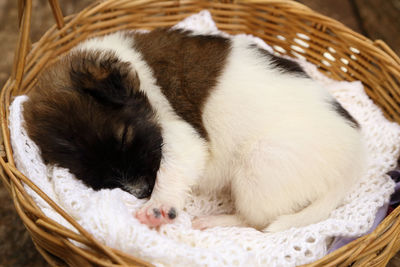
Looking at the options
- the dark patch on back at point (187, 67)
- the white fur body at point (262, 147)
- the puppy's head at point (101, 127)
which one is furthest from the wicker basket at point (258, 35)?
the dark patch on back at point (187, 67)

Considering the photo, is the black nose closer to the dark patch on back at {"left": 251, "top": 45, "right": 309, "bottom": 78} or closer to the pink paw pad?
the pink paw pad

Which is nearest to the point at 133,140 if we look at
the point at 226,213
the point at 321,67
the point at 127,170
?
the point at 127,170

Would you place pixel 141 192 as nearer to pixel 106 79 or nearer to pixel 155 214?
pixel 155 214

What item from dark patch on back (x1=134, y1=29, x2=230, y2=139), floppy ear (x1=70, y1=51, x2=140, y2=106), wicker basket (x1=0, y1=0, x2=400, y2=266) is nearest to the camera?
wicker basket (x1=0, y1=0, x2=400, y2=266)

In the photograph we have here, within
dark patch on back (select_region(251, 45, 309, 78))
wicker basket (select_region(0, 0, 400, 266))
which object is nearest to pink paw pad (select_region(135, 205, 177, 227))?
wicker basket (select_region(0, 0, 400, 266))

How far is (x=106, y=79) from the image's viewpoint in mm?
1800

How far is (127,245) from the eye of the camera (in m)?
1.56

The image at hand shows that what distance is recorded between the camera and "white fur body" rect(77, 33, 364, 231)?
188cm

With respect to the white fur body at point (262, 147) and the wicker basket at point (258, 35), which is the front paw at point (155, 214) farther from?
the wicker basket at point (258, 35)

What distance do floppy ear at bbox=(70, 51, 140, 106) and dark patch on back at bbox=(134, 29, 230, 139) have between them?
226 millimetres

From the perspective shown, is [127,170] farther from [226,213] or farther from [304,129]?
[304,129]

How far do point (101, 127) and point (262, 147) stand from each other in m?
0.77

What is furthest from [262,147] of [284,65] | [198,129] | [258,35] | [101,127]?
[258,35]

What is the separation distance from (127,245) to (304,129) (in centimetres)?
98
